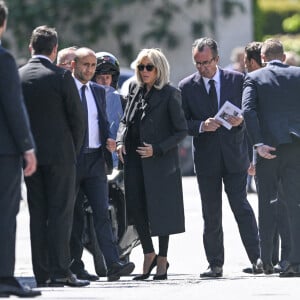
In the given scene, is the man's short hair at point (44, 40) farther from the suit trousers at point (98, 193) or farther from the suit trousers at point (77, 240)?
the suit trousers at point (77, 240)

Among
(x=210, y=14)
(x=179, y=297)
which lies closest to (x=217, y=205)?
(x=179, y=297)

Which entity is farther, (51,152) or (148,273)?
(148,273)

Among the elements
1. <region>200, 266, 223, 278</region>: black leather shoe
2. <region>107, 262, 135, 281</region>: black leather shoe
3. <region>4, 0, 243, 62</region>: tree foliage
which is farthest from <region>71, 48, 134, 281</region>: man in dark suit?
<region>4, 0, 243, 62</region>: tree foliage

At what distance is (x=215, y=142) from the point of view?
12641mm

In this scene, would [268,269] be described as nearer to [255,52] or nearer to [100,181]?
[100,181]

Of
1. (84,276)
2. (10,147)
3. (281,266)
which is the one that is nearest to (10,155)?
(10,147)

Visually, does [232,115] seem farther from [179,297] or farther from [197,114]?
[179,297]

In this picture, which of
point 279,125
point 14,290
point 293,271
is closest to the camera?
point 14,290

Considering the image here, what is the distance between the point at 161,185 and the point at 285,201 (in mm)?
1029

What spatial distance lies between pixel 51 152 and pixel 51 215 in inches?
18.8

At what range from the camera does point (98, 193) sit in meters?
12.3

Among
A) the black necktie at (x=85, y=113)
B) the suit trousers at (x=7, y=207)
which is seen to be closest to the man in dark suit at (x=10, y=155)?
the suit trousers at (x=7, y=207)

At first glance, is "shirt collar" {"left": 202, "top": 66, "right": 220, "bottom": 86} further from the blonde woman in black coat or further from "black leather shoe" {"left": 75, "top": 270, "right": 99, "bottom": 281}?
"black leather shoe" {"left": 75, "top": 270, "right": 99, "bottom": 281}

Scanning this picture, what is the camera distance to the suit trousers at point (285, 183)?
12172mm
